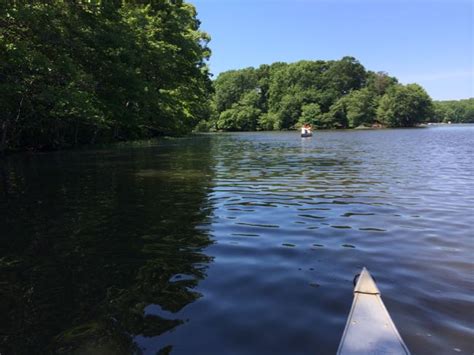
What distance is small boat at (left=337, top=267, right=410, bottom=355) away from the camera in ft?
12.0

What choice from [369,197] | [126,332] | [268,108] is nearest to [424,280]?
[126,332]

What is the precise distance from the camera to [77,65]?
Result: 84.0 feet

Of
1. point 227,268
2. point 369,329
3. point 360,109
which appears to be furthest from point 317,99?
point 369,329

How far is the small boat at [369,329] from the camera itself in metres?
3.66

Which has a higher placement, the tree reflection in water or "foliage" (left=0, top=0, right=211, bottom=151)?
"foliage" (left=0, top=0, right=211, bottom=151)

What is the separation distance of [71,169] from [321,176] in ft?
39.5

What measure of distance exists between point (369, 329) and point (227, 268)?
2565 mm

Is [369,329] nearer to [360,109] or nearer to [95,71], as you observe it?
[95,71]

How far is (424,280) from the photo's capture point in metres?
5.58

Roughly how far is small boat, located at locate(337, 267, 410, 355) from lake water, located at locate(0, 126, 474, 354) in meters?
0.19

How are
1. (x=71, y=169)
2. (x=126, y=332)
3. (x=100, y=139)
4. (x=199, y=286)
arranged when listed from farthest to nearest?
(x=100, y=139) → (x=71, y=169) → (x=199, y=286) → (x=126, y=332)

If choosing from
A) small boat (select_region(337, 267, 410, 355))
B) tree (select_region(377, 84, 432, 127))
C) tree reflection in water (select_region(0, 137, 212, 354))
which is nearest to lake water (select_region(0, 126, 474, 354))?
tree reflection in water (select_region(0, 137, 212, 354))

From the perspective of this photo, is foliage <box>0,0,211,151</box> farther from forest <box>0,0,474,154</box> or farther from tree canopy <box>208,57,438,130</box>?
tree canopy <box>208,57,438,130</box>

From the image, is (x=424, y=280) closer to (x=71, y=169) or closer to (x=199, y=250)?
(x=199, y=250)
